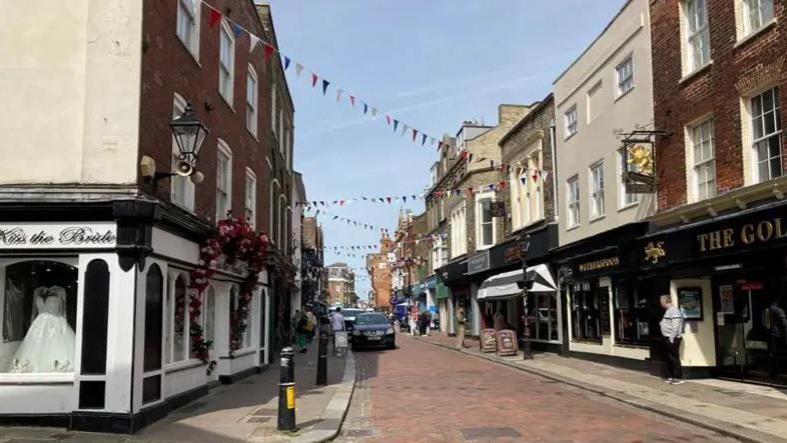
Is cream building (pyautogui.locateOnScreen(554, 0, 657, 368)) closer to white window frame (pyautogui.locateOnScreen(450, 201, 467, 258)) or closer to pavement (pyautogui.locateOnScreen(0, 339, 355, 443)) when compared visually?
→ pavement (pyautogui.locateOnScreen(0, 339, 355, 443))

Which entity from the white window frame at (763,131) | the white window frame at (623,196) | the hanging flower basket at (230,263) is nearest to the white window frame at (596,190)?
the white window frame at (623,196)

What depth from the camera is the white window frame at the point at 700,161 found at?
14398 mm

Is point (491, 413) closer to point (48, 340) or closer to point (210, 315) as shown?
point (210, 315)

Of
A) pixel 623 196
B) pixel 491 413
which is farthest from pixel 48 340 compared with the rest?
pixel 623 196

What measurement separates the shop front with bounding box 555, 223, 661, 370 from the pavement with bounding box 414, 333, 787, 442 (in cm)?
66

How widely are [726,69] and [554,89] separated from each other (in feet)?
32.1

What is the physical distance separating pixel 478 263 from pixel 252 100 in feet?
54.8

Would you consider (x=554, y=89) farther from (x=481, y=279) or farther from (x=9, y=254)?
(x=9, y=254)

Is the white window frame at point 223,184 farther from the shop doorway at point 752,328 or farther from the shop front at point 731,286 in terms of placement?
the shop doorway at point 752,328

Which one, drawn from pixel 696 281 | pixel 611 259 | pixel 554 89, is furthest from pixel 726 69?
pixel 554 89

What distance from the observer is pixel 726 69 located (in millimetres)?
13695

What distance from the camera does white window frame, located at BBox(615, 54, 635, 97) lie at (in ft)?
58.5

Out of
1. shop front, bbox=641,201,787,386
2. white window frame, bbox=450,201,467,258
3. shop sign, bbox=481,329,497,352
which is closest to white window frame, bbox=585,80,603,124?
shop front, bbox=641,201,787,386

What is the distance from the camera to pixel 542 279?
23141 millimetres
